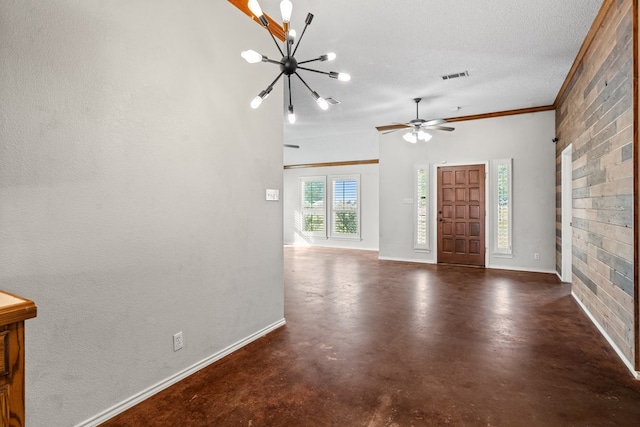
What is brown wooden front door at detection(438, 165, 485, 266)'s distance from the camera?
252 inches

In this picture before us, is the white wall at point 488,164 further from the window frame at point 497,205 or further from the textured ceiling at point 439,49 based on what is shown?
the textured ceiling at point 439,49

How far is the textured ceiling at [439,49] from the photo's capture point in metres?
3.00

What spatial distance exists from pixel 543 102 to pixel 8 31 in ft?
22.2

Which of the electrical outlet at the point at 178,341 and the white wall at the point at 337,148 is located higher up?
the white wall at the point at 337,148

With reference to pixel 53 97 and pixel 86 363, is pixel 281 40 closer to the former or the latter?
pixel 53 97

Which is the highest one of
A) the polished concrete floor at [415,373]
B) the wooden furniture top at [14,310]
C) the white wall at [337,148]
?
the white wall at [337,148]

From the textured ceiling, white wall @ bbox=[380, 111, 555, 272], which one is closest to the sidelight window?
white wall @ bbox=[380, 111, 555, 272]

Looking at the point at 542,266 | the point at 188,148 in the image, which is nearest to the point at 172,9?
the point at 188,148

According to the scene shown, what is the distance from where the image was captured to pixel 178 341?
229cm

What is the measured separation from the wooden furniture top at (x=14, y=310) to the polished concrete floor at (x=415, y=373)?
3.78ft

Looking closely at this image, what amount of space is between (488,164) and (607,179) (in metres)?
3.55

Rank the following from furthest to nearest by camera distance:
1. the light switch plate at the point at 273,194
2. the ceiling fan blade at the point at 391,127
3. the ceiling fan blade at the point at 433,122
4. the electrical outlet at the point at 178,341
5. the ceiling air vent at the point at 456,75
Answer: the ceiling fan blade at the point at 391,127 → the ceiling fan blade at the point at 433,122 → the ceiling air vent at the point at 456,75 → the light switch plate at the point at 273,194 → the electrical outlet at the point at 178,341

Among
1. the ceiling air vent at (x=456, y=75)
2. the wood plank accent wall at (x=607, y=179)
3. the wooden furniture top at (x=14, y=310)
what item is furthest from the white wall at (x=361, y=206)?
the wooden furniture top at (x=14, y=310)

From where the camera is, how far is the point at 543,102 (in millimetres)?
5598
